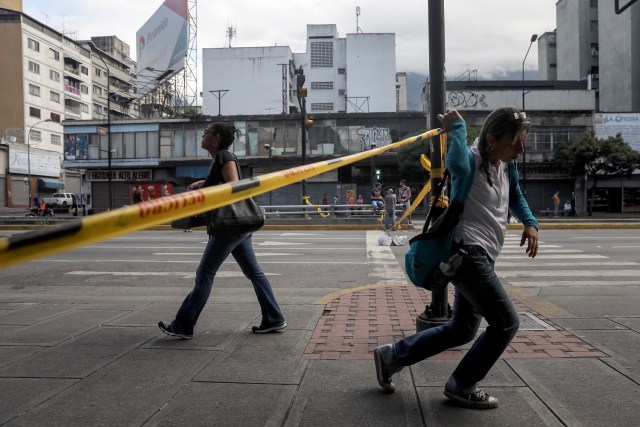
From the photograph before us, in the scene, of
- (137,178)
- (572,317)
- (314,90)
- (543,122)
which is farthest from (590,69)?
(572,317)

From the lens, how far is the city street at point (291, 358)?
324cm

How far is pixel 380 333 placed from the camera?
503cm

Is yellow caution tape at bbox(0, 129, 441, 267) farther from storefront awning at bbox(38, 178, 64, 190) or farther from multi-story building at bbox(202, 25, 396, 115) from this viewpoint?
storefront awning at bbox(38, 178, 64, 190)

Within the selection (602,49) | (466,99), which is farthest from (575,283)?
(602,49)

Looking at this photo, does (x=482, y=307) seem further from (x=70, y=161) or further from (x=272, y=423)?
(x=70, y=161)

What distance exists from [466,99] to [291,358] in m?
44.7

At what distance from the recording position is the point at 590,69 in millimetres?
62938

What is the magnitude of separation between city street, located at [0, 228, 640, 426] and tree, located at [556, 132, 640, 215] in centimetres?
3359

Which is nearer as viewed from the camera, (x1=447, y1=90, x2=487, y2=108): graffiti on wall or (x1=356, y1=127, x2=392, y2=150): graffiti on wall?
(x1=356, y1=127, x2=392, y2=150): graffiti on wall

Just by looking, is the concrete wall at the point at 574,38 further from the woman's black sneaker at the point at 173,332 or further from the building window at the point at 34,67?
the woman's black sneaker at the point at 173,332

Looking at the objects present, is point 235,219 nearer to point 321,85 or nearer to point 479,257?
point 479,257

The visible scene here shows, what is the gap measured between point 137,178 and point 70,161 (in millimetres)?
5534

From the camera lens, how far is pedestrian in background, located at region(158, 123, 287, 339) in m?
4.62

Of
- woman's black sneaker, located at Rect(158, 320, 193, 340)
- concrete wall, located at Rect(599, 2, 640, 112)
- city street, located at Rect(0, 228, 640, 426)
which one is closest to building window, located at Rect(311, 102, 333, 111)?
concrete wall, located at Rect(599, 2, 640, 112)
